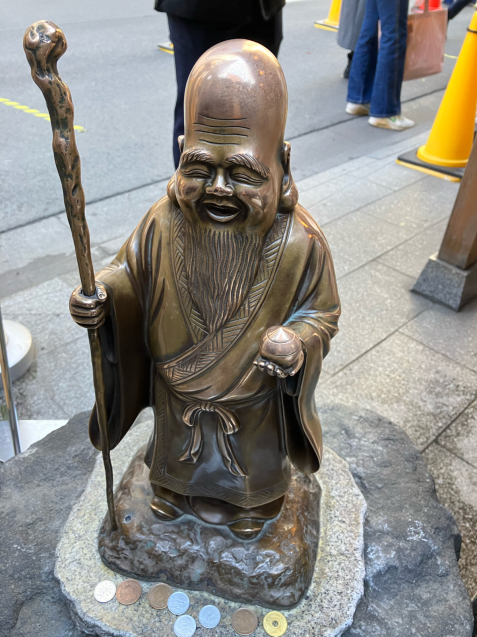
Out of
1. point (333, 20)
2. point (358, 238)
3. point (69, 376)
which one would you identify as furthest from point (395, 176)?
point (333, 20)

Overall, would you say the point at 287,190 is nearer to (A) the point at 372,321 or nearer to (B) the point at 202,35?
(B) the point at 202,35

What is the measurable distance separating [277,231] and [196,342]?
0.31 metres

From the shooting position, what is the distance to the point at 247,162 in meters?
1.11

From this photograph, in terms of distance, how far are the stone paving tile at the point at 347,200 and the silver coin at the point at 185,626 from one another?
2.83 meters

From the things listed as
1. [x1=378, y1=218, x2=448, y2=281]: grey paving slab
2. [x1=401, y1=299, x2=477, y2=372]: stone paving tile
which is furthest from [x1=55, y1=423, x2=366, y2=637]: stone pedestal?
[x1=378, y1=218, x2=448, y2=281]: grey paving slab

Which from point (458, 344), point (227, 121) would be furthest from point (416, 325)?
point (227, 121)

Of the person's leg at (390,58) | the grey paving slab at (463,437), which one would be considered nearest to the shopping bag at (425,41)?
the person's leg at (390,58)

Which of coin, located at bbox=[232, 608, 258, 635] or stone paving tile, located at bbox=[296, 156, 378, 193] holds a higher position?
coin, located at bbox=[232, 608, 258, 635]

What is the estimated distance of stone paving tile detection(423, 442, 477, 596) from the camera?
1.97 metres

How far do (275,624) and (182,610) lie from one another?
0.78 feet

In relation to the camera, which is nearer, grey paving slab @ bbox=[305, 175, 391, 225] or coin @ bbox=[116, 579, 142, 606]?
coin @ bbox=[116, 579, 142, 606]

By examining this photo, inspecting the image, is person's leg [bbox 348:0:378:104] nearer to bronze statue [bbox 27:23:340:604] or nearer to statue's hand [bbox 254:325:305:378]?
bronze statue [bbox 27:23:340:604]

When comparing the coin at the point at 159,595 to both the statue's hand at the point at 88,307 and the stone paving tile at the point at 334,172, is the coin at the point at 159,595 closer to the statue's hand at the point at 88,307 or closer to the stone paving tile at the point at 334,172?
the statue's hand at the point at 88,307

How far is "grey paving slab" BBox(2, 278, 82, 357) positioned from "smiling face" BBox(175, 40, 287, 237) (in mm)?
1863
